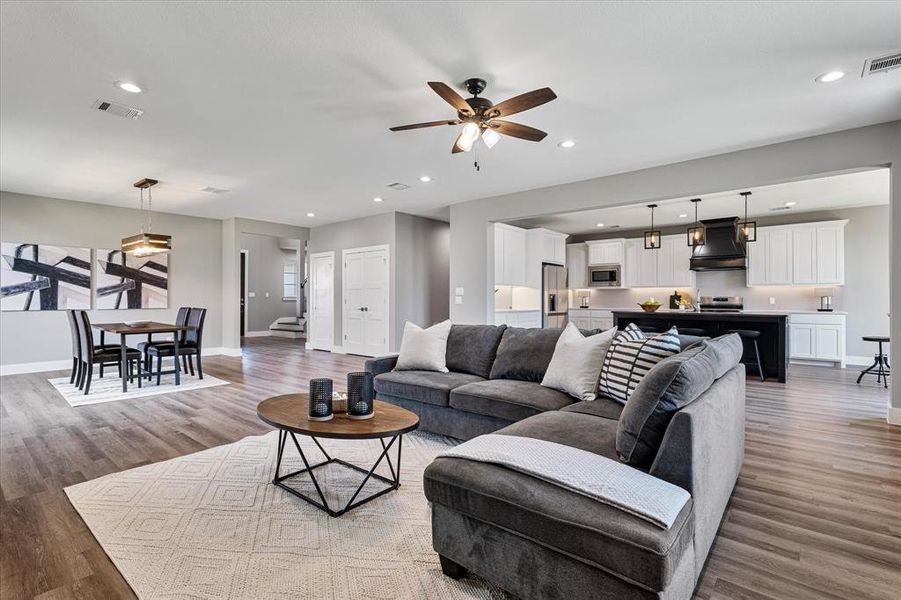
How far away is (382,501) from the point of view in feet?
8.07

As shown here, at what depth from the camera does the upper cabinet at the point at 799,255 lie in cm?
756

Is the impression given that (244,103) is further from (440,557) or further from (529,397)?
(440,557)

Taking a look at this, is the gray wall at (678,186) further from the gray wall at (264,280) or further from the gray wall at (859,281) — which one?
the gray wall at (264,280)

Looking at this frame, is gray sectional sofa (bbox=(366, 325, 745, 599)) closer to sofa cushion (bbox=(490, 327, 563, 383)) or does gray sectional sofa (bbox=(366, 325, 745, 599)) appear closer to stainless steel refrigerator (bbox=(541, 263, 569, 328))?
sofa cushion (bbox=(490, 327, 563, 383))

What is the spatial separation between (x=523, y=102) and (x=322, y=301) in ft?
25.2

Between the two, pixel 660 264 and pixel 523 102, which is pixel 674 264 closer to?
pixel 660 264

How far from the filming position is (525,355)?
11.4 feet

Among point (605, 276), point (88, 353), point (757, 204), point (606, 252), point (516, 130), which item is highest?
point (757, 204)

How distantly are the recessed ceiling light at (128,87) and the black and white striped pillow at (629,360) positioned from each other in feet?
12.6

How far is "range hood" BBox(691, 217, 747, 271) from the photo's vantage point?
7816 mm

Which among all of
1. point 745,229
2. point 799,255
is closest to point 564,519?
point 745,229

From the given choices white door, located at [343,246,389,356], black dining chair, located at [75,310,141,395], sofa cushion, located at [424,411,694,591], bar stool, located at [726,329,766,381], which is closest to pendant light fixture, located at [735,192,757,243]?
bar stool, located at [726,329,766,381]

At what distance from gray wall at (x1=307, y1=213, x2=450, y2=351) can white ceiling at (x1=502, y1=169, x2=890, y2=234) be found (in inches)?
69.7

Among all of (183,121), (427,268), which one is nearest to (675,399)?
(183,121)
